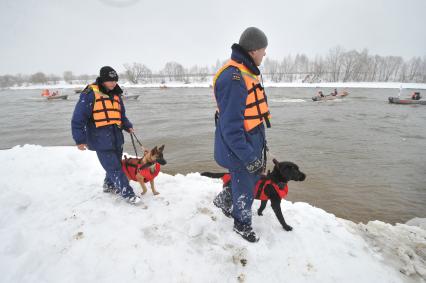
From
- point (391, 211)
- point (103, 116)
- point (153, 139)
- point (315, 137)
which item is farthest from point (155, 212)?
point (315, 137)

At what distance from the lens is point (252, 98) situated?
2.38 m

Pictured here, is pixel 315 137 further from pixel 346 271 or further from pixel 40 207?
pixel 40 207

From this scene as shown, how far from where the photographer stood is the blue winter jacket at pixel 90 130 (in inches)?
125

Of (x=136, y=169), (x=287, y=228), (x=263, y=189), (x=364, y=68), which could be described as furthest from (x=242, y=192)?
(x=364, y=68)

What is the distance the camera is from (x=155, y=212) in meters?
3.40

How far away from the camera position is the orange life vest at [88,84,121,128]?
10.8ft

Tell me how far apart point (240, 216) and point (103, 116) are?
2392mm

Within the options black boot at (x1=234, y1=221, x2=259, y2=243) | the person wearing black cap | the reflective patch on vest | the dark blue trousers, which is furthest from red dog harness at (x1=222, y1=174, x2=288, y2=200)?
the person wearing black cap

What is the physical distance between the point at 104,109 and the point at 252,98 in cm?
222

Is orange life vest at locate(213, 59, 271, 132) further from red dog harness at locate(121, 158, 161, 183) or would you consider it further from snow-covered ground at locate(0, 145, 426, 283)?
red dog harness at locate(121, 158, 161, 183)

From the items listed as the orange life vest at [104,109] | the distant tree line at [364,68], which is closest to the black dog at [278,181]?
the orange life vest at [104,109]

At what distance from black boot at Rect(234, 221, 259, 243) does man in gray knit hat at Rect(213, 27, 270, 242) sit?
42 centimetres

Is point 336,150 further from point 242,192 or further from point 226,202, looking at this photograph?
point 242,192

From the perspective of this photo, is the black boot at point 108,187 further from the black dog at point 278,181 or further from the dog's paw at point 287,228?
the dog's paw at point 287,228
